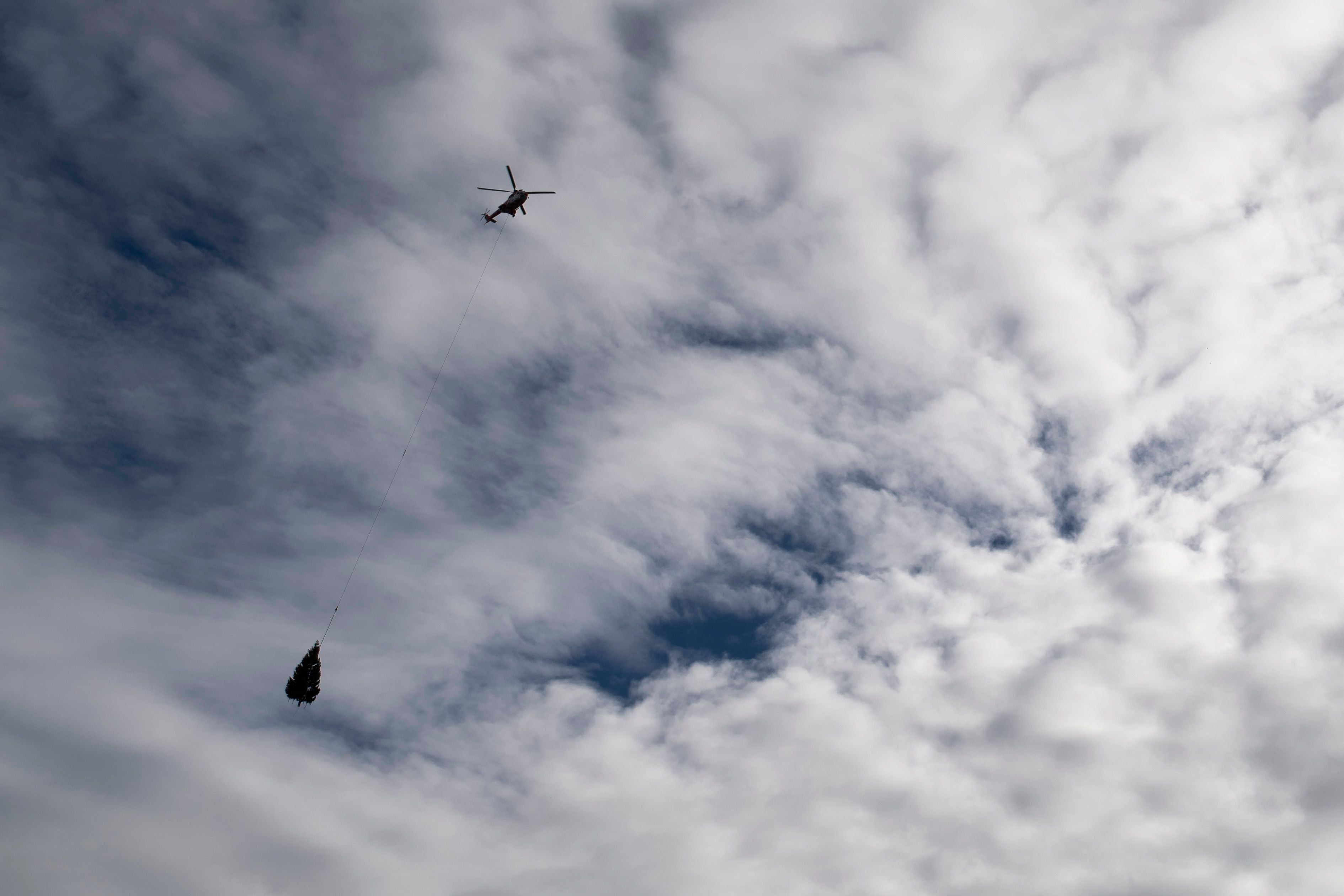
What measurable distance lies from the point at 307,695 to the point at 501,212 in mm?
47612

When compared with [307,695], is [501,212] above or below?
above

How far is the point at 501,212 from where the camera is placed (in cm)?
6894

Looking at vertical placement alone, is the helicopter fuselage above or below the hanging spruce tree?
above

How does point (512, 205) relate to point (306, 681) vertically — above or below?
above

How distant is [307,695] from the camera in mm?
53594

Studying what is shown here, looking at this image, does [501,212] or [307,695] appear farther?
[501,212]

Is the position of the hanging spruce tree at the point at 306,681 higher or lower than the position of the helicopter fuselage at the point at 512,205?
lower
